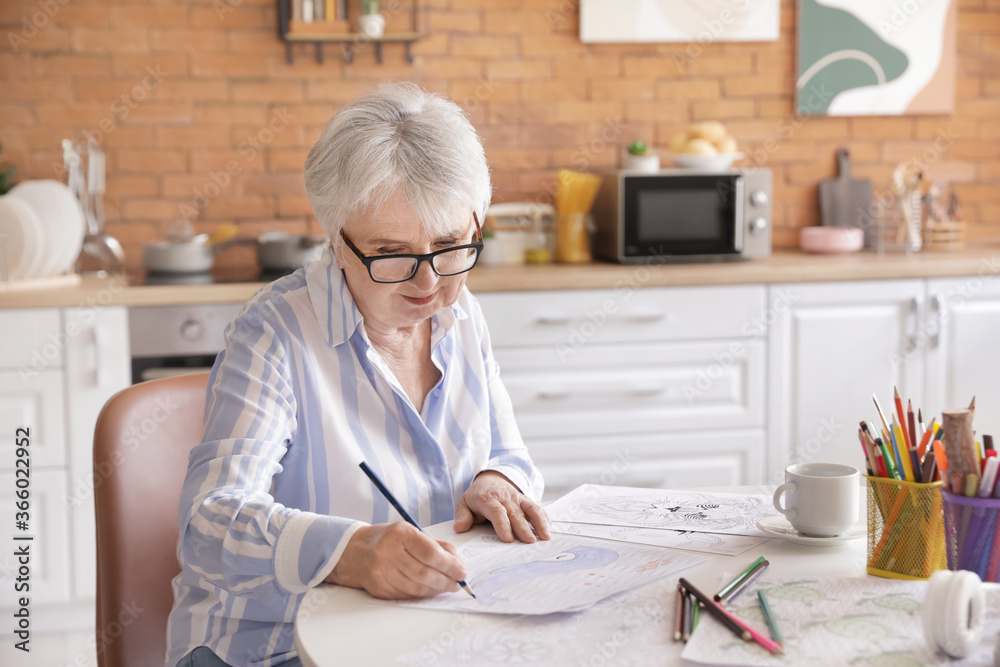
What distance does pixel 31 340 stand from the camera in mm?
2500

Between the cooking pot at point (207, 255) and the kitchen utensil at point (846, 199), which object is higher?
the kitchen utensil at point (846, 199)

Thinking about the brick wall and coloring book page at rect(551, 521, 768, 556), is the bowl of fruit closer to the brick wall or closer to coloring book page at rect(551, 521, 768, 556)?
the brick wall

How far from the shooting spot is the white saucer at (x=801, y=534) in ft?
3.54

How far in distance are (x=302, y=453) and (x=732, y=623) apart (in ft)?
2.08

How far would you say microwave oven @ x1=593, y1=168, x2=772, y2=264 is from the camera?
2.91 metres

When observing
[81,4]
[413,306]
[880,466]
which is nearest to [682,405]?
[413,306]

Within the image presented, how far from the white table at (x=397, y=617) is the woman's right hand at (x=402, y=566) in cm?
2

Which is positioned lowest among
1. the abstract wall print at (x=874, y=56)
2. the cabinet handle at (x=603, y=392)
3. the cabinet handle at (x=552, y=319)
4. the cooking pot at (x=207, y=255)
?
the cabinet handle at (x=603, y=392)

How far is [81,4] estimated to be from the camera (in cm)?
298

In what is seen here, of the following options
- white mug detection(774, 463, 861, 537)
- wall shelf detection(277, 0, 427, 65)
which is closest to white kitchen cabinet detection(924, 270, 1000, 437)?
wall shelf detection(277, 0, 427, 65)

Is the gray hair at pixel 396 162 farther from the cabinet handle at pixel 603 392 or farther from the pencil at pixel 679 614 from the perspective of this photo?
the cabinet handle at pixel 603 392

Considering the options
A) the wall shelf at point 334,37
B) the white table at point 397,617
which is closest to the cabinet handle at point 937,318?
the wall shelf at point 334,37
